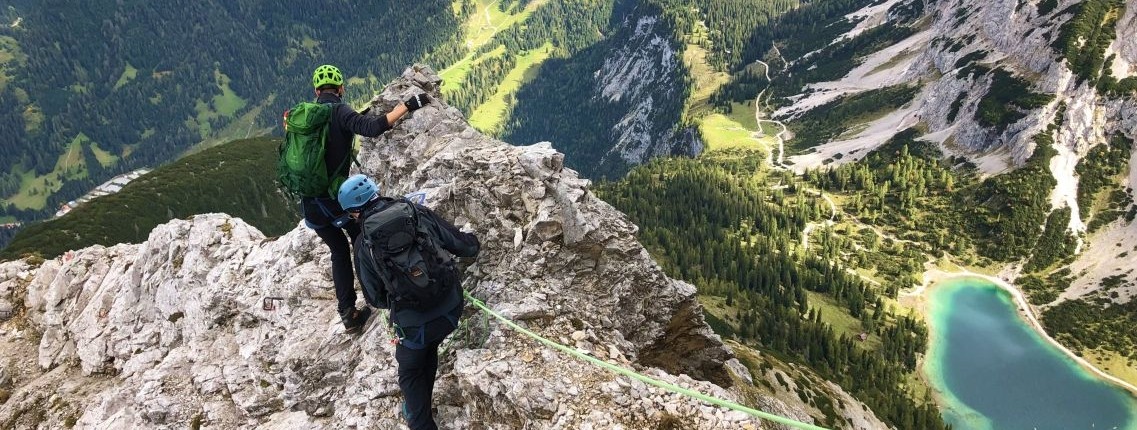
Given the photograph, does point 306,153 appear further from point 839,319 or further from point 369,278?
point 839,319

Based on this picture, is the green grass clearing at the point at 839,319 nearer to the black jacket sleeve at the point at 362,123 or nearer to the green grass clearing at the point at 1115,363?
the green grass clearing at the point at 1115,363

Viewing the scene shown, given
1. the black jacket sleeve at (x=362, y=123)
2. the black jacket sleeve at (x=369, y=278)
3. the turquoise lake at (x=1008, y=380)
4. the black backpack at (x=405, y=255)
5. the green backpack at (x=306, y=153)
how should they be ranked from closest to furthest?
the black backpack at (x=405, y=255), the black jacket sleeve at (x=369, y=278), the black jacket sleeve at (x=362, y=123), the green backpack at (x=306, y=153), the turquoise lake at (x=1008, y=380)

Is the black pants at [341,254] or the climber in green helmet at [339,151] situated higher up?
the climber in green helmet at [339,151]

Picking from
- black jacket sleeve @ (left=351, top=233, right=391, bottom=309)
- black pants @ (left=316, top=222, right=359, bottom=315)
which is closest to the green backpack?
black pants @ (left=316, top=222, right=359, bottom=315)

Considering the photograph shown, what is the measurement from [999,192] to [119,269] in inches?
9288

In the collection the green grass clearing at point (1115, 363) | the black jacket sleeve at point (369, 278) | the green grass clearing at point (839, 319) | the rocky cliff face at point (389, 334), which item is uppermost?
the black jacket sleeve at point (369, 278)

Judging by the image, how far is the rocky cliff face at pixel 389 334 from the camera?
17.3 metres

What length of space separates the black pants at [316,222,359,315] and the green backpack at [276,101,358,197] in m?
1.70

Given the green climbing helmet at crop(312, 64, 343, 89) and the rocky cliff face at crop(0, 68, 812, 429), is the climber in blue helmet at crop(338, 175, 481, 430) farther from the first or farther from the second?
the green climbing helmet at crop(312, 64, 343, 89)

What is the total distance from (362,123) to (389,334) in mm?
7911

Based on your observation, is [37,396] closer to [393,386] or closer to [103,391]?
[103,391]

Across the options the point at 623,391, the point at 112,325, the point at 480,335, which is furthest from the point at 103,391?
the point at 623,391

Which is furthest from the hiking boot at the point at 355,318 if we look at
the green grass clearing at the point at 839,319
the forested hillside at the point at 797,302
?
the green grass clearing at the point at 839,319

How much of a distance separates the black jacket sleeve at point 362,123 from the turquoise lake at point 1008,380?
131683 millimetres
